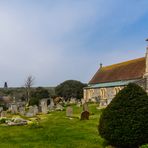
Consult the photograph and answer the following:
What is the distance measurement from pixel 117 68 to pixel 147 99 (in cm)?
5019

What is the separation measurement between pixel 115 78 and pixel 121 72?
1497 millimetres

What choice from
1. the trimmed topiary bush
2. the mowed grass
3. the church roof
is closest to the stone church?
the church roof

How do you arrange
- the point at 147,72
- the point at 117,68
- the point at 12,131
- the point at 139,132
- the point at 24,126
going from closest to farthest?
the point at 139,132 < the point at 12,131 < the point at 24,126 < the point at 147,72 < the point at 117,68

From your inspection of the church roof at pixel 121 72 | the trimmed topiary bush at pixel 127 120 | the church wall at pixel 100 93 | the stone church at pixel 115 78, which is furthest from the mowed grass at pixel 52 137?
the church wall at pixel 100 93

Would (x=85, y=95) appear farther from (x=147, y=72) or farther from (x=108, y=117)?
(x=108, y=117)

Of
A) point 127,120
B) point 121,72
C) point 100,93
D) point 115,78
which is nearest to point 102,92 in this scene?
point 100,93

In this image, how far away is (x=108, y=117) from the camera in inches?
613

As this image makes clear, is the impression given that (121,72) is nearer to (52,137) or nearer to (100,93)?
(100,93)

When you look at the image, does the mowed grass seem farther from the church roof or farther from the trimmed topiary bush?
the church roof

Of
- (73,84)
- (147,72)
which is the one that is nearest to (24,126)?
(147,72)

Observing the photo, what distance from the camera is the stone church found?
5591 centimetres

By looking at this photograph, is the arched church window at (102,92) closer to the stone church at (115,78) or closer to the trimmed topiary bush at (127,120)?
the stone church at (115,78)

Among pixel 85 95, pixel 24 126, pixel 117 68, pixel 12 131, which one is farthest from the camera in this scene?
pixel 85 95

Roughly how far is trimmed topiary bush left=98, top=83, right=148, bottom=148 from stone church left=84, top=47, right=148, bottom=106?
36.5 m
